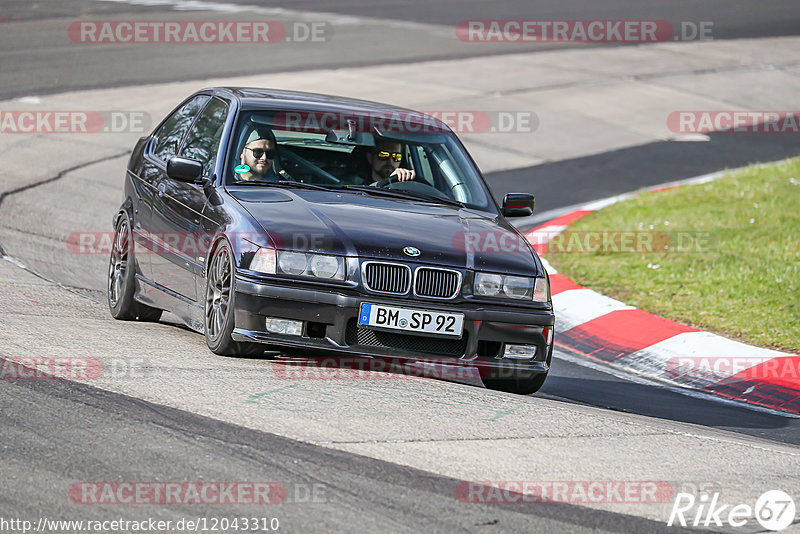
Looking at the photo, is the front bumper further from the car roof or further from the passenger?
the car roof

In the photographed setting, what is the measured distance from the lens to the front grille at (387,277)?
682 cm

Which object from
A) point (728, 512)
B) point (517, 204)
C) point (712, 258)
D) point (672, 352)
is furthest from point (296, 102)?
point (712, 258)

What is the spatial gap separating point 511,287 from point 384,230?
0.78 meters

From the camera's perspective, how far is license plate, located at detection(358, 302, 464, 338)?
22.1 feet

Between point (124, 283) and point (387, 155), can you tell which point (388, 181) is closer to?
point (387, 155)

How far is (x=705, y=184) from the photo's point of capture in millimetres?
15664

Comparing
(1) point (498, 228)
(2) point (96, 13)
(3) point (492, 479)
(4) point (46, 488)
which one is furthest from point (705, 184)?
(2) point (96, 13)

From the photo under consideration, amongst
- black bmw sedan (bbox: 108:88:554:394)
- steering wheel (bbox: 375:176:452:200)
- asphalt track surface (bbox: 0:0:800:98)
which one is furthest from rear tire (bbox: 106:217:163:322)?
asphalt track surface (bbox: 0:0:800:98)

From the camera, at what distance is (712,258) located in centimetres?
1180

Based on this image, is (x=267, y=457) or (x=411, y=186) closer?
(x=267, y=457)

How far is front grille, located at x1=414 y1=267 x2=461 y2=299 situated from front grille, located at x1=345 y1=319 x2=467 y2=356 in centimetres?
24

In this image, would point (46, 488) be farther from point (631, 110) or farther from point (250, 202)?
point (631, 110)

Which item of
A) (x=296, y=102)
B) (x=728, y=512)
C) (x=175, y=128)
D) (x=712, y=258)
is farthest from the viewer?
(x=712, y=258)

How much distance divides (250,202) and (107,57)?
51.7 ft
